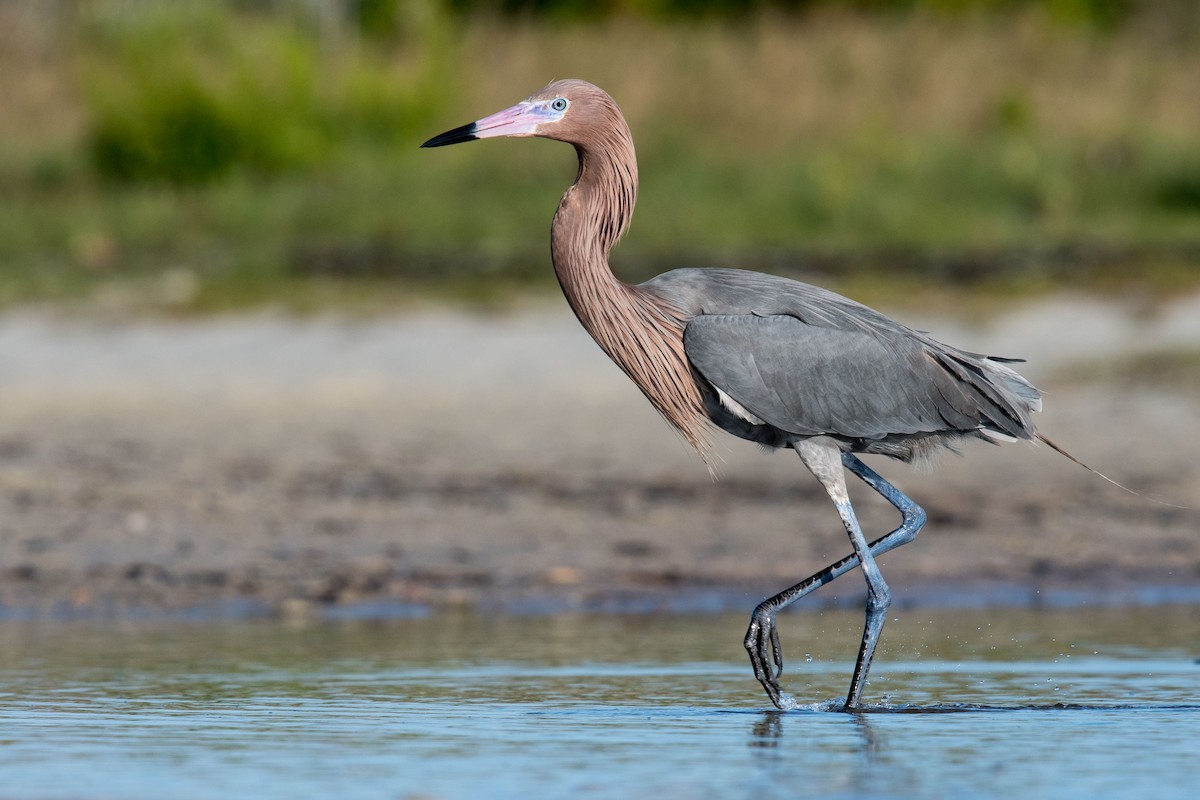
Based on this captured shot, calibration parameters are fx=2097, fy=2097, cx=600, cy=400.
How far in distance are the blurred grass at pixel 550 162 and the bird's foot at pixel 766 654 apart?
6667 millimetres

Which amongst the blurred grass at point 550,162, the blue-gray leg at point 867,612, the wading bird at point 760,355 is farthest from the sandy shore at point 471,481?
the wading bird at point 760,355

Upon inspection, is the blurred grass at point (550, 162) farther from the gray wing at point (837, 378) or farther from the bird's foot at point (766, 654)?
the bird's foot at point (766, 654)

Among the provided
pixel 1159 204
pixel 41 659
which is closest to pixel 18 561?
pixel 41 659

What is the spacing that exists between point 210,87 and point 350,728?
10.8m

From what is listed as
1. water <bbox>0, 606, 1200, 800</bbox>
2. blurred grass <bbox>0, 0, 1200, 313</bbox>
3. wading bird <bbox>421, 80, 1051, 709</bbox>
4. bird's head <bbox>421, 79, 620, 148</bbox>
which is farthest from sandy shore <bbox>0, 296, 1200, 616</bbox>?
bird's head <bbox>421, 79, 620, 148</bbox>

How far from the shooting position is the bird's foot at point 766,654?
5875 mm

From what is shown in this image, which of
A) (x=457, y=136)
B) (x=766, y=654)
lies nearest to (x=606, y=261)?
(x=457, y=136)

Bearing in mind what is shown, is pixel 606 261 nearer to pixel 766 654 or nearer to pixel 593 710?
pixel 766 654

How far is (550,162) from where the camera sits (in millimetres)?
15711

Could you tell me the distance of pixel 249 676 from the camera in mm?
6207

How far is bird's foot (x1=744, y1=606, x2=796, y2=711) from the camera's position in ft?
19.3

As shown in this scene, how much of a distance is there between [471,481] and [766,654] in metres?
3.60

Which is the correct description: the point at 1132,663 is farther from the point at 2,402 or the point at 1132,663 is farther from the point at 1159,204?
the point at 1159,204

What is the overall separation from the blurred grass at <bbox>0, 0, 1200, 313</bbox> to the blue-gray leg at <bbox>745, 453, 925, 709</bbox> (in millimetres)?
6186
